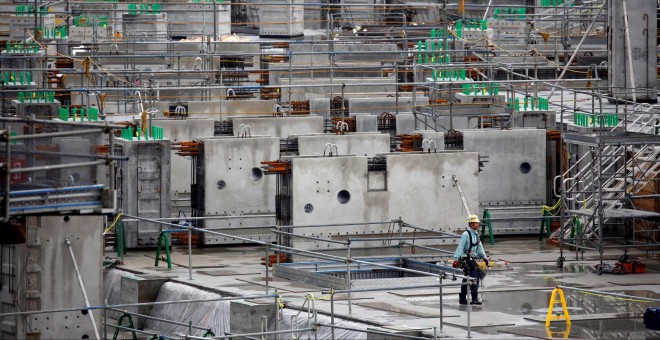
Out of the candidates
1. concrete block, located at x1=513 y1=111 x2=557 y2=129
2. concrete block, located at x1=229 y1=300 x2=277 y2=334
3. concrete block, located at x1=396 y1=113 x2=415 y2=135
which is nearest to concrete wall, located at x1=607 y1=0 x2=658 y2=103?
concrete block, located at x1=513 y1=111 x2=557 y2=129

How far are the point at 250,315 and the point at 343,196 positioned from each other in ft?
27.7

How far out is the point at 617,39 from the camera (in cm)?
4894

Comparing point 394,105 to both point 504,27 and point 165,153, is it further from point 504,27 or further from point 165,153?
point 504,27

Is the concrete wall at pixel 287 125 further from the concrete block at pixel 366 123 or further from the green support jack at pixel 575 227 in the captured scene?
the green support jack at pixel 575 227

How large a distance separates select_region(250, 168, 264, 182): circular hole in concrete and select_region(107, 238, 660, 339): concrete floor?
5.60ft

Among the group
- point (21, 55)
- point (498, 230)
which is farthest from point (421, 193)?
point (21, 55)

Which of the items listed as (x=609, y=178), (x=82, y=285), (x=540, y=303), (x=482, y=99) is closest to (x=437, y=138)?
(x=609, y=178)

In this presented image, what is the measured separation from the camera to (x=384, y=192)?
3956cm

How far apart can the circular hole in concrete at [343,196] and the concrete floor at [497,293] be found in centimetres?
223

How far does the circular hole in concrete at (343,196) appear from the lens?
39.2 metres

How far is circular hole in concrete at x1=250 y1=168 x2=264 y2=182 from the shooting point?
41.8m

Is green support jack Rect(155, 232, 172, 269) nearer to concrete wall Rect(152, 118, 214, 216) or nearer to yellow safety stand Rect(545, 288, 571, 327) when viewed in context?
concrete wall Rect(152, 118, 214, 216)

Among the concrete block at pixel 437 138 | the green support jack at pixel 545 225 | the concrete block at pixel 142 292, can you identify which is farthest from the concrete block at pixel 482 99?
the concrete block at pixel 142 292

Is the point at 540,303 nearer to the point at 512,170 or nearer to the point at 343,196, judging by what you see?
the point at 343,196
